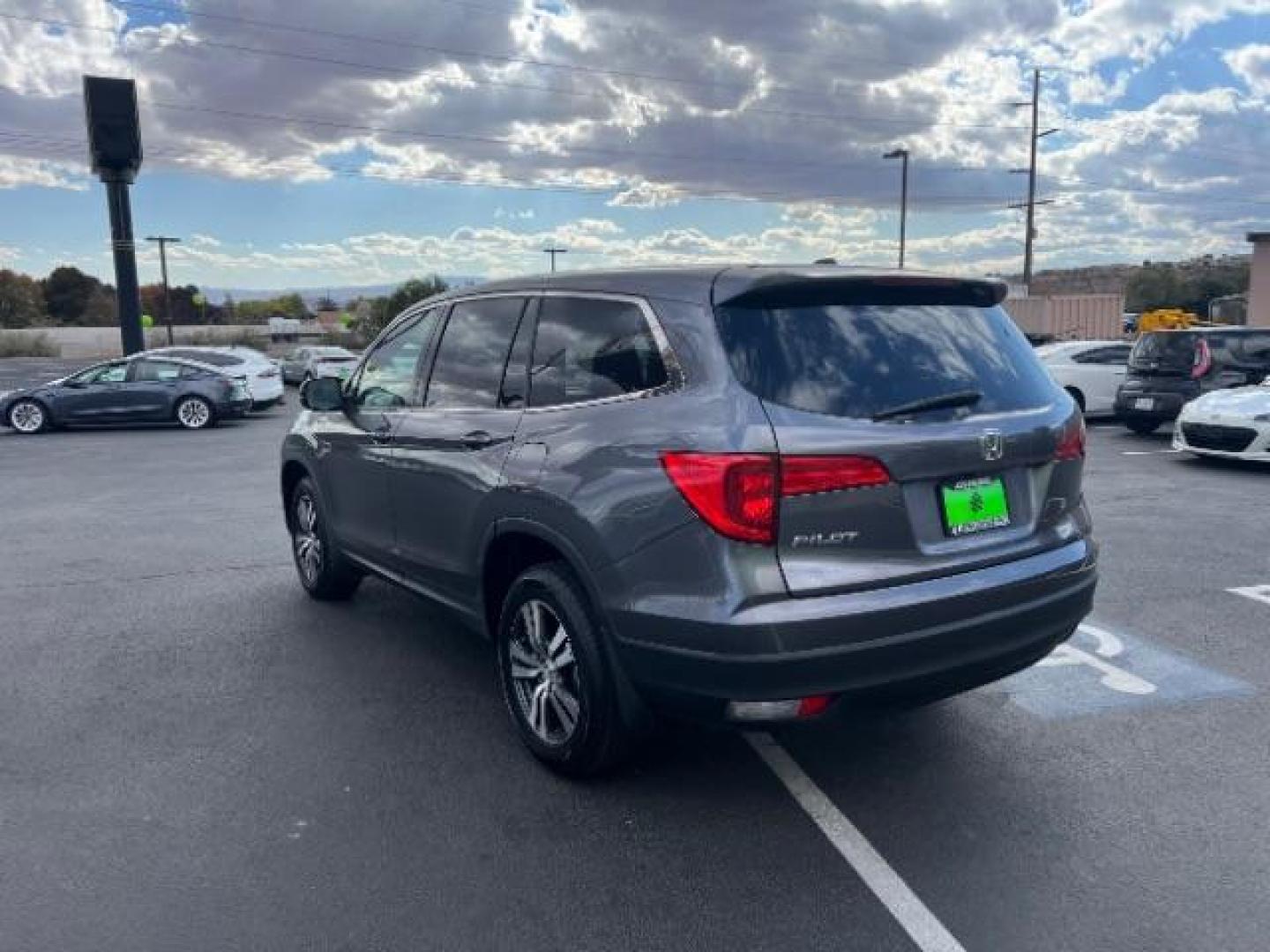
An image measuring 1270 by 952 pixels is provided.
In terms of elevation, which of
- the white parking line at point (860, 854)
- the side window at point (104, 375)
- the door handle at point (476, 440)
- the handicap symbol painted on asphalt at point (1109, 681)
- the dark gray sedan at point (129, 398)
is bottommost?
the handicap symbol painted on asphalt at point (1109, 681)

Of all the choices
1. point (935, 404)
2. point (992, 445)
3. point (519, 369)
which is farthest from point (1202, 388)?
point (519, 369)

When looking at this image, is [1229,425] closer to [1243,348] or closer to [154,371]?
[1243,348]

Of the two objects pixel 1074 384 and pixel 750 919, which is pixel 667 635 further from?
pixel 1074 384

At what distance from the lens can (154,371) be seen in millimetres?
18312

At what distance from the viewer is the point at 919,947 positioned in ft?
8.72

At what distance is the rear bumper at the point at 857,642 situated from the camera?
2900 mm

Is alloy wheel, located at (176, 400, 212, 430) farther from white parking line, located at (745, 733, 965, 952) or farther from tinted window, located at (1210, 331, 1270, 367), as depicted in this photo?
white parking line, located at (745, 733, 965, 952)

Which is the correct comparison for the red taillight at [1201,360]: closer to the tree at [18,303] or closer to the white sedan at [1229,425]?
the white sedan at [1229,425]

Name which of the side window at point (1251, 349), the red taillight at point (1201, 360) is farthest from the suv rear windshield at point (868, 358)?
the side window at point (1251, 349)

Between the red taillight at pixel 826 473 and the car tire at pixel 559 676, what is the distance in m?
0.87

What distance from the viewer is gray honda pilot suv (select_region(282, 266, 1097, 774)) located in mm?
2928

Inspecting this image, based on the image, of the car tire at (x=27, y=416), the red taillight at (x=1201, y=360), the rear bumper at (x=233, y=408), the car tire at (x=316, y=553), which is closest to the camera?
the car tire at (x=316, y=553)

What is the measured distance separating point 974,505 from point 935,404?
0.35 meters

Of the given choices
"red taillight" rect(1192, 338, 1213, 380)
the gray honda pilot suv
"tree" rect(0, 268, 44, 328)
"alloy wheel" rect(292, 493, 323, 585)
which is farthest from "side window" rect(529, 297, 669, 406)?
"tree" rect(0, 268, 44, 328)
